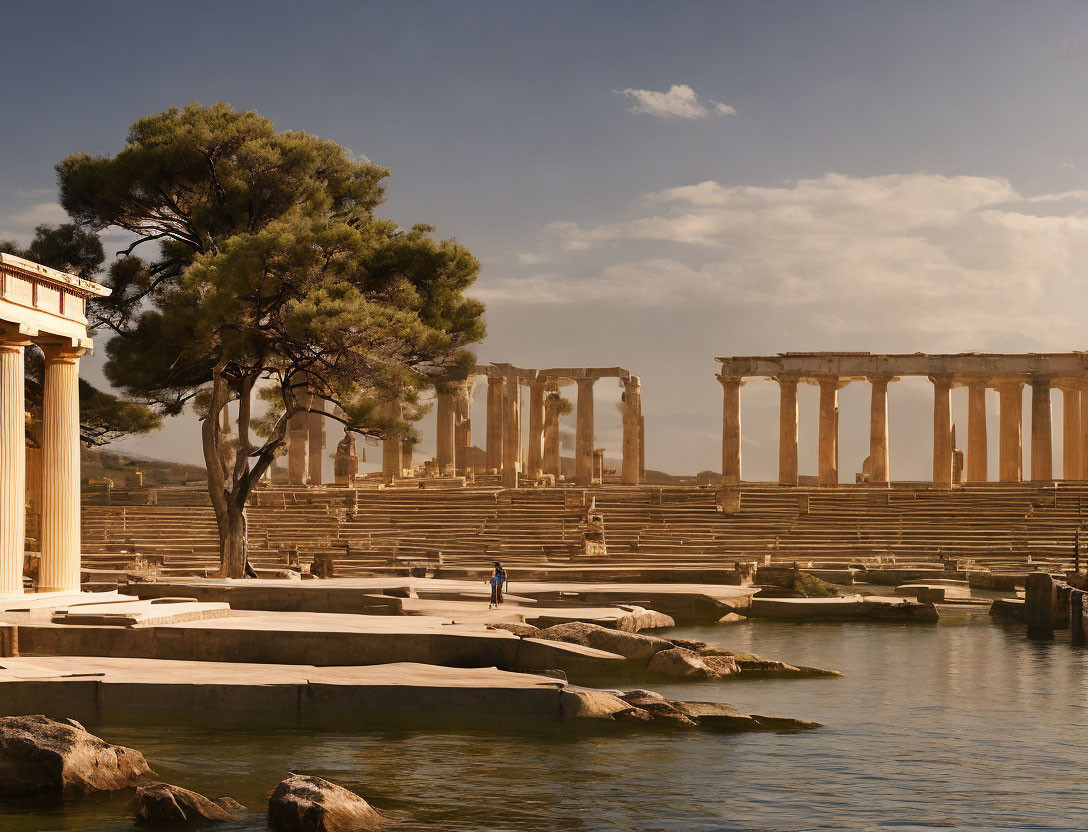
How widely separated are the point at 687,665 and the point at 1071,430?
124 ft

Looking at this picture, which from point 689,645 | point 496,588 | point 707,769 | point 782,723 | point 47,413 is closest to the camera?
point 707,769

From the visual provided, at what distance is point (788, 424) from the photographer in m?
47.9

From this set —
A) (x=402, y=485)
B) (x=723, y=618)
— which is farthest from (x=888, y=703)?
(x=402, y=485)

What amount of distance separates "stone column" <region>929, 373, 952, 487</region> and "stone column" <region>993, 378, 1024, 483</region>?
2.62 meters

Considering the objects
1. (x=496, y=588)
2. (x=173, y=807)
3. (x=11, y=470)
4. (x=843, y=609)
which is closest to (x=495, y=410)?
(x=843, y=609)

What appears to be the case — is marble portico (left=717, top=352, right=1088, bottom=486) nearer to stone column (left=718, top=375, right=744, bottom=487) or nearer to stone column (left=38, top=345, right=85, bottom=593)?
stone column (left=718, top=375, right=744, bottom=487)

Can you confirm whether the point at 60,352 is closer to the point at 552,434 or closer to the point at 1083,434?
the point at 1083,434

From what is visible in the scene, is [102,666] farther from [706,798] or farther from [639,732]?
[706,798]

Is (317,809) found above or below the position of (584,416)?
below

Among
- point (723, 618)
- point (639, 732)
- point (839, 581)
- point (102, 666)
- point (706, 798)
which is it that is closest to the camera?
point (706, 798)

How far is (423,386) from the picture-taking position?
31.4 metres

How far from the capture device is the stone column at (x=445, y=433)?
54.2 metres

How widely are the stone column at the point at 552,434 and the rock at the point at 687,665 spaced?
Answer: 39384 millimetres

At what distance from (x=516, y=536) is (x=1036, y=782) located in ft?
86.6
